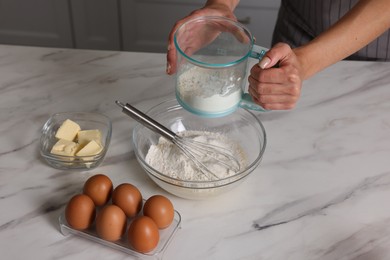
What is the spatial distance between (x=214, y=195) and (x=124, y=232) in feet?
0.64

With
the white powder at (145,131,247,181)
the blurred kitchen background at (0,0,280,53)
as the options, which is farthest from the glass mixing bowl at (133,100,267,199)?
the blurred kitchen background at (0,0,280,53)

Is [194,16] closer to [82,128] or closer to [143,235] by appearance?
[82,128]

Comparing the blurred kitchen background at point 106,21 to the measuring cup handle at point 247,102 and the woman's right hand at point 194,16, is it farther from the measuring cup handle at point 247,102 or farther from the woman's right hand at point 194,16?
the measuring cup handle at point 247,102

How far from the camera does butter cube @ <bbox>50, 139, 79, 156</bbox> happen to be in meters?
1.02

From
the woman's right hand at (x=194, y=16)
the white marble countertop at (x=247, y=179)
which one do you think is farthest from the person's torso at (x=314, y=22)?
the woman's right hand at (x=194, y=16)

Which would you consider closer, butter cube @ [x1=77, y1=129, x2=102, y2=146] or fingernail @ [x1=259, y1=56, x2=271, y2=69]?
fingernail @ [x1=259, y1=56, x2=271, y2=69]

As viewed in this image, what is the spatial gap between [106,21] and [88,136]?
4.33 feet

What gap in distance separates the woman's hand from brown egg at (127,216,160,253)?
32 centimetres

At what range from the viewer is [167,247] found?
90cm

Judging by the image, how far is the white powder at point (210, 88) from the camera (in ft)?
3.00

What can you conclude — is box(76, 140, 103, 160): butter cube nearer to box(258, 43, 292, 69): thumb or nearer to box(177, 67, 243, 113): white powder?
box(177, 67, 243, 113): white powder

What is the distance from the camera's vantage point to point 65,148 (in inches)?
40.5

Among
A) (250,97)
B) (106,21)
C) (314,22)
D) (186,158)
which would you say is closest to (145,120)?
(186,158)

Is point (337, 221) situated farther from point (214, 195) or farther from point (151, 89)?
point (151, 89)
